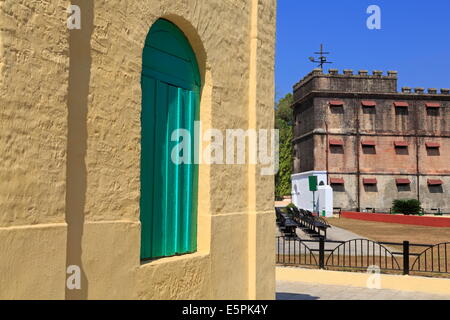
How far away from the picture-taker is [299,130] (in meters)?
51.5

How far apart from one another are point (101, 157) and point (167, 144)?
1.31m

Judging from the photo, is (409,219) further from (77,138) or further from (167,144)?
(77,138)

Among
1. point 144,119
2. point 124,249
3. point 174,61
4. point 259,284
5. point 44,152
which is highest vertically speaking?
point 174,61

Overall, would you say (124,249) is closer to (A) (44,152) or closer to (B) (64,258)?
(B) (64,258)

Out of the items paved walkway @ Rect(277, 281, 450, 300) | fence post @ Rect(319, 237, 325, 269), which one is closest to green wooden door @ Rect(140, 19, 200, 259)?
paved walkway @ Rect(277, 281, 450, 300)

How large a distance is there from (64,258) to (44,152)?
868 millimetres

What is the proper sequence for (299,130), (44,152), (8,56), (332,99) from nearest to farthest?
1. (8,56)
2. (44,152)
3. (332,99)
4. (299,130)

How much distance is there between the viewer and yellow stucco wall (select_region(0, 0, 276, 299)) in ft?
12.1

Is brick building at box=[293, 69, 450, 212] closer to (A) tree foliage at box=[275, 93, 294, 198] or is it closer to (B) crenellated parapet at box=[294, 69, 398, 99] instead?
(B) crenellated parapet at box=[294, 69, 398, 99]

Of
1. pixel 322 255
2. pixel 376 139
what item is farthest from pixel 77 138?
pixel 376 139

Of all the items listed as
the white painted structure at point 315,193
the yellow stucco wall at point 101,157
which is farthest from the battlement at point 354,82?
the yellow stucco wall at point 101,157

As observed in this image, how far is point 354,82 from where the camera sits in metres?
47.0
